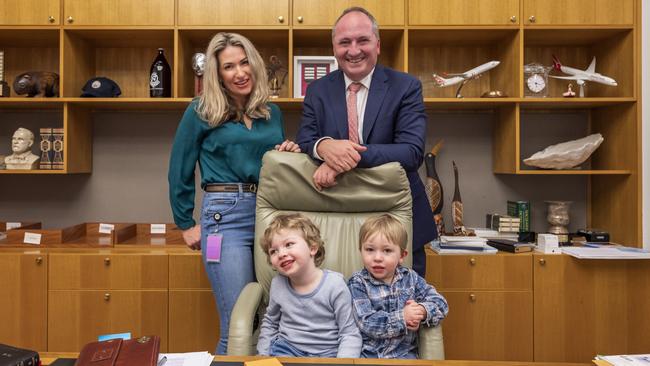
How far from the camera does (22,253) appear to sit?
2539mm

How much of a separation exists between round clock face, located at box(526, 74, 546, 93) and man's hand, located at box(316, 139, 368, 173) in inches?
63.3

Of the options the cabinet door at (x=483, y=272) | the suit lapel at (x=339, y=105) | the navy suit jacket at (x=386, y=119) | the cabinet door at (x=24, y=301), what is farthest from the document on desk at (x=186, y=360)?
the cabinet door at (x=24, y=301)

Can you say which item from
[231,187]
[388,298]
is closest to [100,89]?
[231,187]

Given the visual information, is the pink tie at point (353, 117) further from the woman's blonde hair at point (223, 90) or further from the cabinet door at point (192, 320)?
the cabinet door at point (192, 320)

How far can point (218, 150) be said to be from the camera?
6.11 ft

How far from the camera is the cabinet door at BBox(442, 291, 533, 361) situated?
2.52 metres

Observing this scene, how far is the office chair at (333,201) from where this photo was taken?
166cm

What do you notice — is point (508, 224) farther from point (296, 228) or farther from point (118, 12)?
point (118, 12)

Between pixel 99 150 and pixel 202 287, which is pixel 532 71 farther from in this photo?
pixel 99 150

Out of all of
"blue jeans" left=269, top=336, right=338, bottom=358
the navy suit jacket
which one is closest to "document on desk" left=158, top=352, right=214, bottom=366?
"blue jeans" left=269, top=336, right=338, bottom=358

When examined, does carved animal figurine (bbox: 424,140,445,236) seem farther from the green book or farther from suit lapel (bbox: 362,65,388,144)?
suit lapel (bbox: 362,65,388,144)

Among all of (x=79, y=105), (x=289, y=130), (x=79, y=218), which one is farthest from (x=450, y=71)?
(x=79, y=218)

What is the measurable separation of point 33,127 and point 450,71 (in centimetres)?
251

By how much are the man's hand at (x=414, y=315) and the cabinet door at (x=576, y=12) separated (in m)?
1.90
